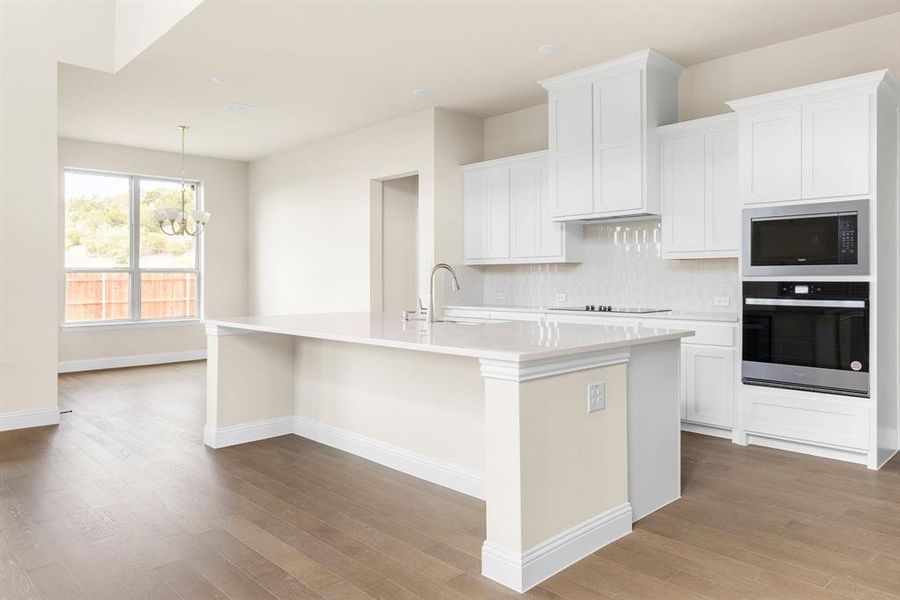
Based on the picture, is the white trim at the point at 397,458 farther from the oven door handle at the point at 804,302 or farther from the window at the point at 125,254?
the window at the point at 125,254

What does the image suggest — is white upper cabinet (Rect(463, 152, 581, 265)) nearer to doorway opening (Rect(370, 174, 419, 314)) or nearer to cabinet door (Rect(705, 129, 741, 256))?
doorway opening (Rect(370, 174, 419, 314))

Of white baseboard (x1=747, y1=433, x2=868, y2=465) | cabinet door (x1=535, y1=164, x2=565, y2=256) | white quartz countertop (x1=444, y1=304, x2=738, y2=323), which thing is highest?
cabinet door (x1=535, y1=164, x2=565, y2=256)

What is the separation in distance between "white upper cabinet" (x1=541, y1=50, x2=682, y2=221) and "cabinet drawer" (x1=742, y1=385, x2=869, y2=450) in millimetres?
1585

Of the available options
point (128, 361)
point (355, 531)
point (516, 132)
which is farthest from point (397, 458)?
point (128, 361)

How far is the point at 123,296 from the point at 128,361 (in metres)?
0.86

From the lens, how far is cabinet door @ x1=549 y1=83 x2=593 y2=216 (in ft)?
16.4

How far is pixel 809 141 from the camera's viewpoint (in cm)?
375

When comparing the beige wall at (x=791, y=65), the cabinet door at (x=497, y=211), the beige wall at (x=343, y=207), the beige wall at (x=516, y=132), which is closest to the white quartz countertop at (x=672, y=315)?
the cabinet door at (x=497, y=211)

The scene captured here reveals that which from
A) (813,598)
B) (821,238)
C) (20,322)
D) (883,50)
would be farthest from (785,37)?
(20,322)

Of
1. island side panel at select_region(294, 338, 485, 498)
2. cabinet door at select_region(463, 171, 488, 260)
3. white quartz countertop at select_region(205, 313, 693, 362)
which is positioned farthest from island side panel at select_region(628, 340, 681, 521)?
cabinet door at select_region(463, 171, 488, 260)

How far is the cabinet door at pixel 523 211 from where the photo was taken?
5703mm

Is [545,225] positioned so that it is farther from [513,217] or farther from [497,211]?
[497,211]

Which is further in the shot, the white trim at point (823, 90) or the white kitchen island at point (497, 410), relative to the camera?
the white trim at point (823, 90)

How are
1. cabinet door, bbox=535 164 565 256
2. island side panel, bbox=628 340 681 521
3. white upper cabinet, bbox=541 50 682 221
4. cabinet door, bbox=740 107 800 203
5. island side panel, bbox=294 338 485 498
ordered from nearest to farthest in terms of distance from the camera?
island side panel, bbox=628 340 681 521 < island side panel, bbox=294 338 485 498 < cabinet door, bbox=740 107 800 203 < white upper cabinet, bbox=541 50 682 221 < cabinet door, bbox=535 164 565 256
